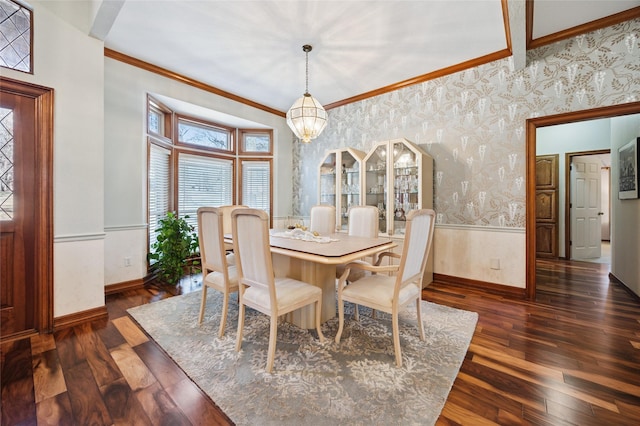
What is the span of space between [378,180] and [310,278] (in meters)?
2.01

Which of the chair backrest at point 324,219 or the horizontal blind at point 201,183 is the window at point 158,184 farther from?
the chair backrest at point 324,219

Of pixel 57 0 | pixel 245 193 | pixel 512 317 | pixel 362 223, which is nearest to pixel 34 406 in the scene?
pixel 362 223

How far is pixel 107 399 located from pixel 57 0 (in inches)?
121

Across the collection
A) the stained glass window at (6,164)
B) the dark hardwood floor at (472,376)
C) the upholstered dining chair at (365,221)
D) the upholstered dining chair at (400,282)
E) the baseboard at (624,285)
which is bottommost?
the dark hardwood floor at (472,376)

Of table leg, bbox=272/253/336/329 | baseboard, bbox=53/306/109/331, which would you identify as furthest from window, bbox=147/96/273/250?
table leg, bbox=272/253/336/329

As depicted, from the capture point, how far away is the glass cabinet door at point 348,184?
3969mm

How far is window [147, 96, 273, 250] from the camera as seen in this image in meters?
3.84

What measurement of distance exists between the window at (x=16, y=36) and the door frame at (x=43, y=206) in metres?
0.20

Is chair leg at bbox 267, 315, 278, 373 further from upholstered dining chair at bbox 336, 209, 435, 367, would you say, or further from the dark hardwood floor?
upholstered dining chair at bbox 336, 209, 435, 367

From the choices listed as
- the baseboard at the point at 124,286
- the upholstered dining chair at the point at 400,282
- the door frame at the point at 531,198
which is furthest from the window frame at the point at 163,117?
the door frame at the point at 531,198

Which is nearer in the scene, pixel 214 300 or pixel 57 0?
pixel 57 0

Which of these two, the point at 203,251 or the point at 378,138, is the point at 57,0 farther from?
the point at 378,138

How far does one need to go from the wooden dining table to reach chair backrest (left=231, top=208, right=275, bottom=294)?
238 mm

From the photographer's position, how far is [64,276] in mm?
2342
